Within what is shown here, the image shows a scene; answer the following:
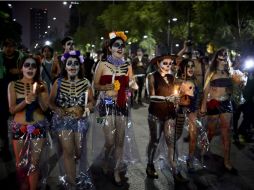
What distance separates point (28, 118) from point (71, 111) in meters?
0.56

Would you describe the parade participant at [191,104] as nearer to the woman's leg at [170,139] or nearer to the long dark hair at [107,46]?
the woman's leg at [170,139]

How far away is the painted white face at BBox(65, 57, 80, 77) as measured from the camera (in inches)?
197

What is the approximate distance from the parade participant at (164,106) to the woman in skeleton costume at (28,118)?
178 cm

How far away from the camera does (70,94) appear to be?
495 centimetres

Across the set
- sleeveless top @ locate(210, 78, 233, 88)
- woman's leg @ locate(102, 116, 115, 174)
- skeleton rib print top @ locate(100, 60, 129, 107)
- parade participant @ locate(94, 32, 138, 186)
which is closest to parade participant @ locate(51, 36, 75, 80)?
parade participant @ locate(94, 32, 138, 186)

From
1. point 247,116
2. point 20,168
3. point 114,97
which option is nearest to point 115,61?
point 114,97

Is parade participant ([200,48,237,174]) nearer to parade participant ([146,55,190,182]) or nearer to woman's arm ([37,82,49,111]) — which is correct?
parade participant ([146,55,190,182])

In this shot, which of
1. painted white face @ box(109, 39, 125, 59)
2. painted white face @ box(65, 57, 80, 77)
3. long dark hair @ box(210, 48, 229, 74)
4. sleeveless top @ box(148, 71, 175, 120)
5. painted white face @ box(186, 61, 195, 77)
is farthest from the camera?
long dark hair @ box(210, 48, 229, 74)

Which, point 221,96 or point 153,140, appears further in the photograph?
point 221,96

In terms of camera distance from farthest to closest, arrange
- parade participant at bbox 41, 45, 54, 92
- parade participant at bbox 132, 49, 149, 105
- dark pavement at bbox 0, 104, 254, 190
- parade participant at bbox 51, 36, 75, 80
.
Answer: parade participant at bbox 132, 49, 149, 105, parade participant at bbox 41, 45, 54, 92, parade participant at bbox 51, 36, 75, 80, dark pavement at bbox 0, 104, 254, 190

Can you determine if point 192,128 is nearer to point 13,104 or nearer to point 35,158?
point 35,158

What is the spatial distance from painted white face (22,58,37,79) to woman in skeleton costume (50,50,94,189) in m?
0.39

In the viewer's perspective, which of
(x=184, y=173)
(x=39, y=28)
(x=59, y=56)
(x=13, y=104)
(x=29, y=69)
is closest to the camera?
(x=13, y=104)

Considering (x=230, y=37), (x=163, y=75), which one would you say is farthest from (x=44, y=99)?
(x=230, y=37)
